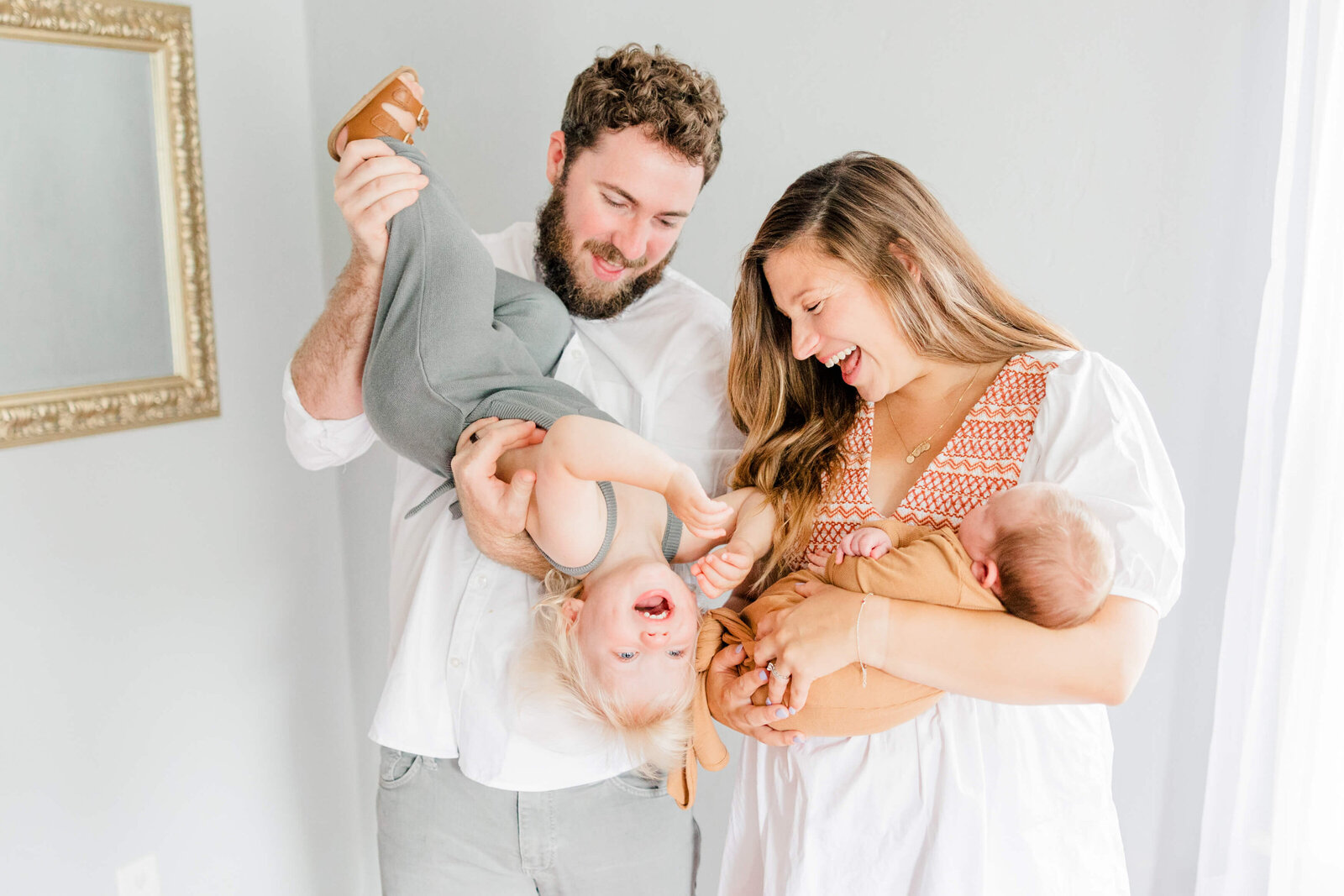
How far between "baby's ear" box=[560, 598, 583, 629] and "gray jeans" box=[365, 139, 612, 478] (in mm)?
279

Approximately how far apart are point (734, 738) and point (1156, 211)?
147 centimetres

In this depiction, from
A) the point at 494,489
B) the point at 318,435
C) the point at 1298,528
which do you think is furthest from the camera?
the point at 318,435

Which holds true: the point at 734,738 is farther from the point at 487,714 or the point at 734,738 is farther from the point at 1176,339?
the point at 1176,339

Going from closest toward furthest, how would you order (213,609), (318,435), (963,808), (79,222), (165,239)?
(963,808)
(318,435)
(79,222)
(165,239)
(213,609)

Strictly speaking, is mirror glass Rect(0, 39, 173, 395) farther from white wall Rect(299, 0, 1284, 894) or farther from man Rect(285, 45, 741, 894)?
white wall Rect(299, 0, 1284, 894)

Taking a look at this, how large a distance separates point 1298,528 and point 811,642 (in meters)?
0.89

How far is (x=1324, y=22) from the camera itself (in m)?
1.42

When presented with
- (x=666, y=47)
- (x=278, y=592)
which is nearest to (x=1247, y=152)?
(x=666, y=47)

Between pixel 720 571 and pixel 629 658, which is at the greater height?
pixel 720 571

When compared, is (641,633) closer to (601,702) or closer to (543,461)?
(601,702)

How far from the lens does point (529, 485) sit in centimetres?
133

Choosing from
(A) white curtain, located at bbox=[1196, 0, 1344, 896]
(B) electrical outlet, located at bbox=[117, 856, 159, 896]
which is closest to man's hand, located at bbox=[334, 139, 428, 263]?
(A) white curtain, located at bbox=[1196, 0, 1344, 896]

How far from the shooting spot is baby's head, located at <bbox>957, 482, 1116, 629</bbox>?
1123 mm

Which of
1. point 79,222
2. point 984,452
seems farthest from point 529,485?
point 79,222
